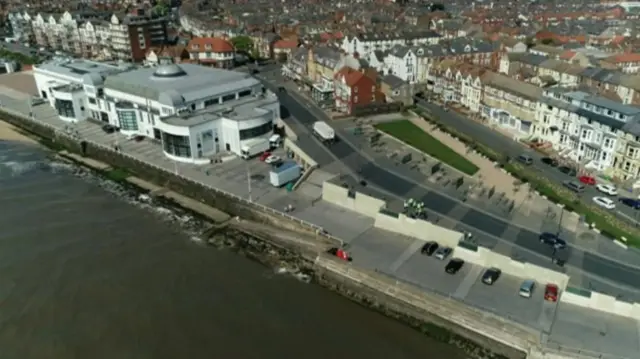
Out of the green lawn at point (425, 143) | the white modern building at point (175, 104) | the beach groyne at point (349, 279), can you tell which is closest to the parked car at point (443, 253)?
the beach groyne at point (349, 279)

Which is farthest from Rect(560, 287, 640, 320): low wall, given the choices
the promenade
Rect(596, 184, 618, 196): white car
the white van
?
Rect(596, 184, 618, 196): white car

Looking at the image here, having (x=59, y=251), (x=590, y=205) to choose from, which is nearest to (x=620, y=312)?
(x=590, y=205)

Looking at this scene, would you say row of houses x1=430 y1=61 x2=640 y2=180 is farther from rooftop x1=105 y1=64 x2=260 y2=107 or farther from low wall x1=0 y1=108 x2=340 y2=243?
low wall x1=0 y1=108 x2=340 y2=243

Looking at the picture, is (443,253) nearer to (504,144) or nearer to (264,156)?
(264,156)

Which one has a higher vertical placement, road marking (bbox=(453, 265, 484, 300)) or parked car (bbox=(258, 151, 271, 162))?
road marking (bbox=(453, 265, 484, 300))

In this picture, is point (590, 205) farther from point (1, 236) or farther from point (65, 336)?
point (1, 236)

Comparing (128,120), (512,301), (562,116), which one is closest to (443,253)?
(512,301)

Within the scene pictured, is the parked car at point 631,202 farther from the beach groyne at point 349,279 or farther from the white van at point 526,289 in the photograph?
the beach groyne at point 349,279
